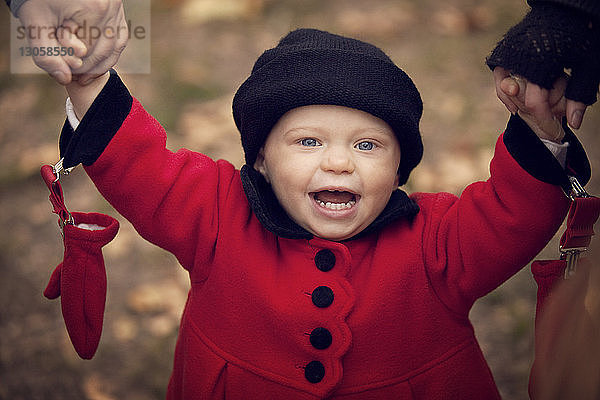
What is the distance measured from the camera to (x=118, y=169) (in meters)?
1.49

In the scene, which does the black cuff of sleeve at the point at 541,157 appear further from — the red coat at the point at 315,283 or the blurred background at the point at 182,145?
the blurred background at the point at 182,145

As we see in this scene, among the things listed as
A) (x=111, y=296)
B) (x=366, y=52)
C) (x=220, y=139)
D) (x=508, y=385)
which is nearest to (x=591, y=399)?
(x=366, y=52)

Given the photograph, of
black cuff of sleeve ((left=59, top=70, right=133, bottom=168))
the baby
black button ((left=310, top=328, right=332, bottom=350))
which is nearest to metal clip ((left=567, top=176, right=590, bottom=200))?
the baby

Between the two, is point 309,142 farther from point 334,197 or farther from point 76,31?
point 76,31

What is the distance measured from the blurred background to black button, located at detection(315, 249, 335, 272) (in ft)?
4.39

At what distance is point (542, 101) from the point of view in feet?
4.30

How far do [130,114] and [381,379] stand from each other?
2.77 ft

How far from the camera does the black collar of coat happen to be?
1.59 meters

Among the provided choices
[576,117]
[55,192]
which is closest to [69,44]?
[55,192]

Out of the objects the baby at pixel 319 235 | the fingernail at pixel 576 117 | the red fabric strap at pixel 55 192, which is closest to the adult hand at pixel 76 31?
the baby at pixel 319 235

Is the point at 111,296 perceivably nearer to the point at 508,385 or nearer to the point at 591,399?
the point at 508,385

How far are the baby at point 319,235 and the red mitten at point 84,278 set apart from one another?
0.26ft

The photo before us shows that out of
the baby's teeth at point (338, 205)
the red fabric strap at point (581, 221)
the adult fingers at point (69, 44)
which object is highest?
the adult fingers at point (69, 44)

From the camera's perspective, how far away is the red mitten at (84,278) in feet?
4.95
